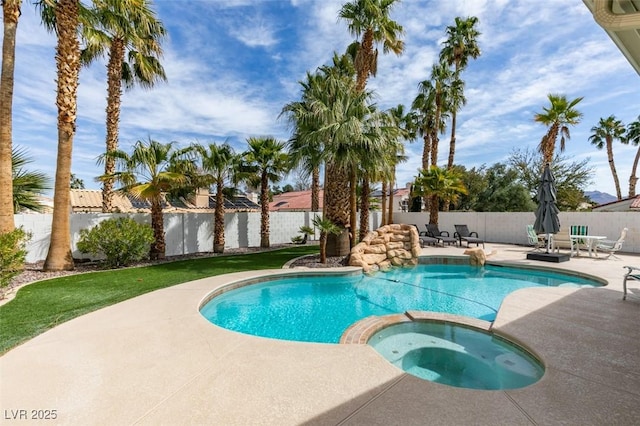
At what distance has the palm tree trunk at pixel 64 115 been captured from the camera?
8625 mm

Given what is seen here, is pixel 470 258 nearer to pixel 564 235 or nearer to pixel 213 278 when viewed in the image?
pixel 564 235

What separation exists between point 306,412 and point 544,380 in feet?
8.53

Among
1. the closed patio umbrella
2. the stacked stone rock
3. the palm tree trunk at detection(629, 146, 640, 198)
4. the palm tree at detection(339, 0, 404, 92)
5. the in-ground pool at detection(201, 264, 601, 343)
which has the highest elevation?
the palm tree at detection(339, 0, 404, 92)

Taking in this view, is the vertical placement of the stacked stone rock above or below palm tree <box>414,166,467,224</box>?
below

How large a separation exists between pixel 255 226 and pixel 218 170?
4.78 metres

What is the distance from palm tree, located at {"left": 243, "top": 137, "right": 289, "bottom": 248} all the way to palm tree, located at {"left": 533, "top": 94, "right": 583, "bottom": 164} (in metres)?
14.3

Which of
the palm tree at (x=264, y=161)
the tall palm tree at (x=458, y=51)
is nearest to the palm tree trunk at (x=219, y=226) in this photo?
the palm tree at (x=264, y=161)

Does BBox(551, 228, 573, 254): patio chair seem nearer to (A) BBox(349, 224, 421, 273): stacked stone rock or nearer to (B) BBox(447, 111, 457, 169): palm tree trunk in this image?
(A) BBox(349, 224, 421, 273): stacked stone rock

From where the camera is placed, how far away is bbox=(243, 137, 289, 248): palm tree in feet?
47.5

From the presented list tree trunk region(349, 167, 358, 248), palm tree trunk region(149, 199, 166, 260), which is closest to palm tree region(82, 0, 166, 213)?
palm tree trunk region(149, 199, 166, 260)

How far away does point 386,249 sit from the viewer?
11.6 m

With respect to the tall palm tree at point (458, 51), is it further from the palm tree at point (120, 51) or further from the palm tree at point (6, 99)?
the palm tree at point (6, 99)

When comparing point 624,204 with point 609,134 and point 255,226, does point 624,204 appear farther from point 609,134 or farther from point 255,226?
point 255,226

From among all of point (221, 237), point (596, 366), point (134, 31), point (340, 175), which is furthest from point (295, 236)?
point (596, 366)
